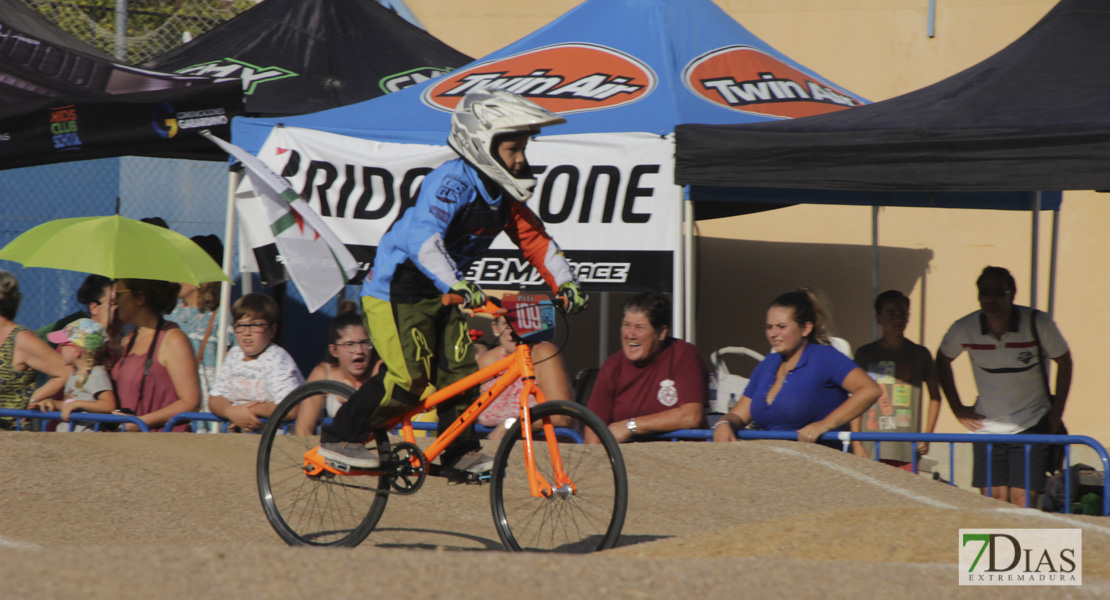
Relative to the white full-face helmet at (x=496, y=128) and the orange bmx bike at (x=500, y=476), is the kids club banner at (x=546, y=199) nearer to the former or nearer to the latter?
the orange bmx bike at (x=500, y=476)

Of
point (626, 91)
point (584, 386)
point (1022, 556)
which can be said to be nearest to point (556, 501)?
point (1022, 556)

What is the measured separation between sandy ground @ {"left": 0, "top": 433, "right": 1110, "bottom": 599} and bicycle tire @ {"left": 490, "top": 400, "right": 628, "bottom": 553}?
18cm

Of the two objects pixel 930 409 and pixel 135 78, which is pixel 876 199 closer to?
pixel 930 409

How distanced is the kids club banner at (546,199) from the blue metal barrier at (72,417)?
1.38 meters

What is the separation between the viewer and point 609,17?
9227mm

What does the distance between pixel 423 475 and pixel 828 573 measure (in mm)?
1774

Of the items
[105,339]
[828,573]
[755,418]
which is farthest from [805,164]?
[105,339]

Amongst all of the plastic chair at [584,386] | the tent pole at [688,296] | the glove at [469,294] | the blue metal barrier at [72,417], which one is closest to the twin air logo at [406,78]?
the plastic chair at [584,386]

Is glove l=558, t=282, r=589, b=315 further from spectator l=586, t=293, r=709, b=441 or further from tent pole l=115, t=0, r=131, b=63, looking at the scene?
tent pole l=115, t=0, r=131, b=63

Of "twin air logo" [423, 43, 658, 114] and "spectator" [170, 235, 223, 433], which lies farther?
"spectator" [170, 235, 223, 433]

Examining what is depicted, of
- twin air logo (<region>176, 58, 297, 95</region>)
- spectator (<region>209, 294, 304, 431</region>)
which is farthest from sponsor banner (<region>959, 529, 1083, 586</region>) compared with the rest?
twin air logo (<region>176, 58, 297, 95</region>)

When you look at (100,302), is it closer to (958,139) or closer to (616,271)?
(616,271)

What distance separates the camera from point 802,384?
6.75m

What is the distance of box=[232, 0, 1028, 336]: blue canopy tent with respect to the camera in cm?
797
